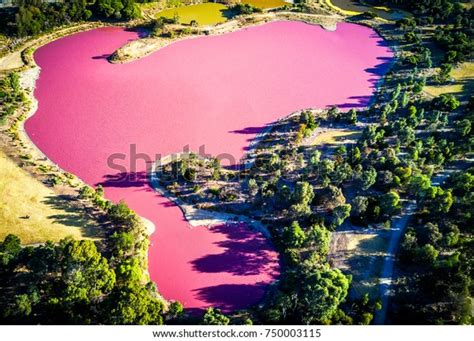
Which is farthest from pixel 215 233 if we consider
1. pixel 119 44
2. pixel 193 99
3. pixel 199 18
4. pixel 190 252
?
pixel 199 18

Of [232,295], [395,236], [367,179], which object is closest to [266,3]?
[367,179]

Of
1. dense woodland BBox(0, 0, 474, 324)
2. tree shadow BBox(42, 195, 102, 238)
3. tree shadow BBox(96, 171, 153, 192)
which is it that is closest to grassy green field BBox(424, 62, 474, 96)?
dense woodland BBox(0, 0, 474, 324)

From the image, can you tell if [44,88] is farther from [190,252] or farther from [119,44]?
[190,252]

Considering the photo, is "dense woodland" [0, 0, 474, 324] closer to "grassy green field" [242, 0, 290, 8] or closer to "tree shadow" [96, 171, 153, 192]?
"tree shadow" [96, 171, 153, 192]

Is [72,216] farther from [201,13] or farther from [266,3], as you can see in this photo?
[266,3]

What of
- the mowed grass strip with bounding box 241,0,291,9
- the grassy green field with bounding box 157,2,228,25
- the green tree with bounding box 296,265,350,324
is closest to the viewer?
the green tree with bounding box 296,265,350,324

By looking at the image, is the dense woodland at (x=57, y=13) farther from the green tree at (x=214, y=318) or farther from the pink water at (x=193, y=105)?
the green tree at (x=214, y=318)

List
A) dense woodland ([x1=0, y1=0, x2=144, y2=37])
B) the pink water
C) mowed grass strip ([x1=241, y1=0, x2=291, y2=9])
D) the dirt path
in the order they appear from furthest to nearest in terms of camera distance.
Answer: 1. mowed grass strip ([x1=241, y1=0, x2=291, y2=9])
2. dense woodland ([x1=0, y1=0, x2=144, y2=37])
3. the pink water
4. the dirt path
